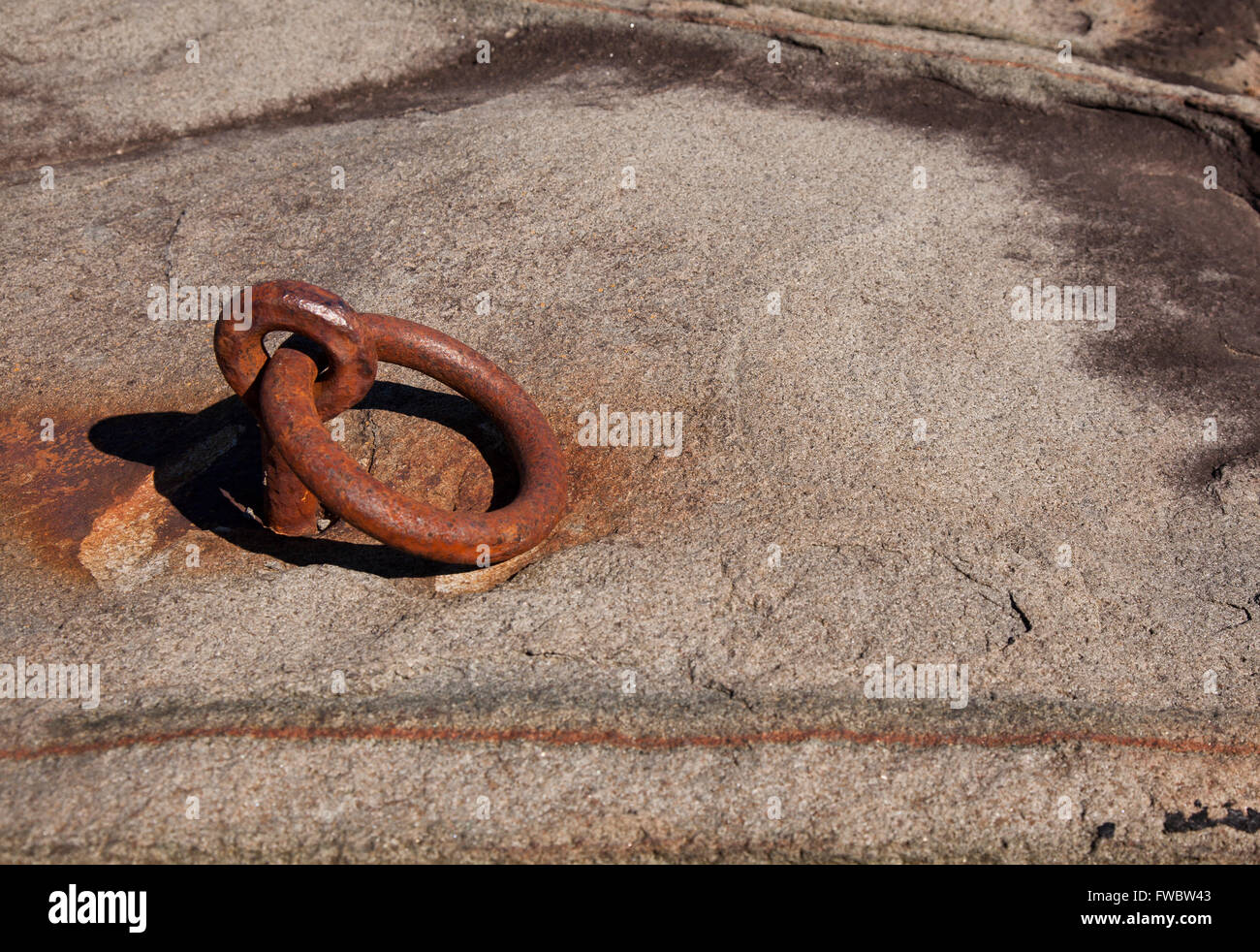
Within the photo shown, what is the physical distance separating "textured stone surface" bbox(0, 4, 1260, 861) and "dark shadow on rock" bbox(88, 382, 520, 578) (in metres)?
0.02

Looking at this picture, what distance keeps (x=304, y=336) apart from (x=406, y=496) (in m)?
0.55

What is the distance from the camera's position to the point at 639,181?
4438mm

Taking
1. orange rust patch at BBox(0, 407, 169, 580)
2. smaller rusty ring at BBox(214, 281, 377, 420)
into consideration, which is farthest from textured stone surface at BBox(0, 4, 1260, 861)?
smaller rusty ring at BBox(214, 281, 377, 420)

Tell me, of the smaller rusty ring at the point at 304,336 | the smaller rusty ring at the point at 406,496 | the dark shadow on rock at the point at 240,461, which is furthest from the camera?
the dark shadow on rock at the point at 240,461

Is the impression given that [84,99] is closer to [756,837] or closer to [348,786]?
[348,786]

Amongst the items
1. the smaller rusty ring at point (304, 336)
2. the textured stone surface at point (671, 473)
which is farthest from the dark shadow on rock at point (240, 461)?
the smaller rusty ring at point (304, 336)

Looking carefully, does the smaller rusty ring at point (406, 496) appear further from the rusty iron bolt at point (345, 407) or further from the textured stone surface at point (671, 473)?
the textured stone surface at point (671, 473)

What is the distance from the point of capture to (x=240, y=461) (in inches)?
133

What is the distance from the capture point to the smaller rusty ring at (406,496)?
253 centimetres

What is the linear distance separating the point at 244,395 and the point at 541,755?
1.31 meters

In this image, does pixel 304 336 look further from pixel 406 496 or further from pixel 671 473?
pixel 671 473

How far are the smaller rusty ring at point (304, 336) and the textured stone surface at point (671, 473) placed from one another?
18.7 inches

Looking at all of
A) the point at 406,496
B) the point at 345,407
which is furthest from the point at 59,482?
the point at 406,496

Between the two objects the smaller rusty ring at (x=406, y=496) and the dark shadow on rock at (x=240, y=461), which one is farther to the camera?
the dark shadow on rock at (x=240, y=461)
